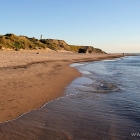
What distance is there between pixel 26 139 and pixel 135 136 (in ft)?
9.17

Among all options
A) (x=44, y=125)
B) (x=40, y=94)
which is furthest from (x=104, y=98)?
(x=44, y=125)

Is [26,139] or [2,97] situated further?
[2,97]

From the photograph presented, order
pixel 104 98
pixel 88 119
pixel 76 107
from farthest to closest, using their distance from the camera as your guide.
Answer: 1. pixel 104 98
2. pixel 76 107
3. pixel 88 119

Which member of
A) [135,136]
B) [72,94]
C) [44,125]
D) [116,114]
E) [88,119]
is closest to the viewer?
[135,136]

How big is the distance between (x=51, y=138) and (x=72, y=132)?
0.64 metres

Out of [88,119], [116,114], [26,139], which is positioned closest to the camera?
[26,139]

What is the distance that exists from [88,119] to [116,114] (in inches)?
47.7

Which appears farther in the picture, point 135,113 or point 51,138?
point 135,113

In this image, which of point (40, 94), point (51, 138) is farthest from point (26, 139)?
point (40, 94)

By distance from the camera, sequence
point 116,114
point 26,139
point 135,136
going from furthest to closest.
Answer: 1. point 116,114
2. point 135,136
3. point 26,139

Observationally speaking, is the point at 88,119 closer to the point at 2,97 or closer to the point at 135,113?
the point at 135,113

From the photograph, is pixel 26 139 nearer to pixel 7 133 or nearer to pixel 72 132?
pixel 7 133

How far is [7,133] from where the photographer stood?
15.8 feet

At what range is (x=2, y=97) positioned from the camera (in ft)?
26.3
